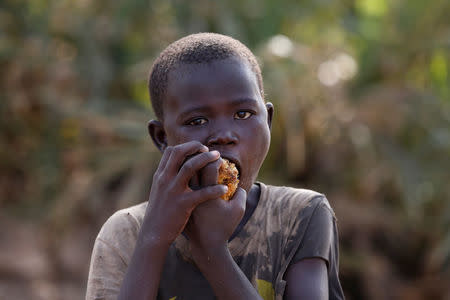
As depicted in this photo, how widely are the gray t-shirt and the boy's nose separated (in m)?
0.30

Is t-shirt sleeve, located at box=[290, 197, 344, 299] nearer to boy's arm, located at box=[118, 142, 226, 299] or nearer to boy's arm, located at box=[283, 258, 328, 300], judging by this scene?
boy's arm, located at box=[283, 258, 328, 300]

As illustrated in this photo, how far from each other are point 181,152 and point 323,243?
1.78 ft

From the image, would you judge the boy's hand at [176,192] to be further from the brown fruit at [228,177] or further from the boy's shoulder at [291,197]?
the boy's shoulder at [291,197]

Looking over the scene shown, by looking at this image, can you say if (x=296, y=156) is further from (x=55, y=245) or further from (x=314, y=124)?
(x=55, y=245)

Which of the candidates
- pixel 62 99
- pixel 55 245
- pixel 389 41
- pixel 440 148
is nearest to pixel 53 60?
pixel 62 99

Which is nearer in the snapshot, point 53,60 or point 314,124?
point 314,124

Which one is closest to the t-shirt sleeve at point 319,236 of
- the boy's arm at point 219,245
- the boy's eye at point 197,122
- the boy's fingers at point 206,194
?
the boy's arm at point 219,245

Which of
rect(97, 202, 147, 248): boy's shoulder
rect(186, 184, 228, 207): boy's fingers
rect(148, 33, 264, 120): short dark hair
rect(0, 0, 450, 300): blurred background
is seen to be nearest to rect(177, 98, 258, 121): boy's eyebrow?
rect(148, 33, 264, 120): short dark hair

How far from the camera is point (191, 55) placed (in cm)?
188

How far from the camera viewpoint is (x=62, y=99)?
235 inches

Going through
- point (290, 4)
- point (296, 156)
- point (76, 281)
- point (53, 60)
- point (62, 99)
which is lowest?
point (76, 281)

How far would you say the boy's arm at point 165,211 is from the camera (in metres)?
1.68

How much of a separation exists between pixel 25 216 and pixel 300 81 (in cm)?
308

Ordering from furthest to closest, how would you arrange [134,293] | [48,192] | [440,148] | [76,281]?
[48,192] → [76,281] → [440,148] → [134,293]
